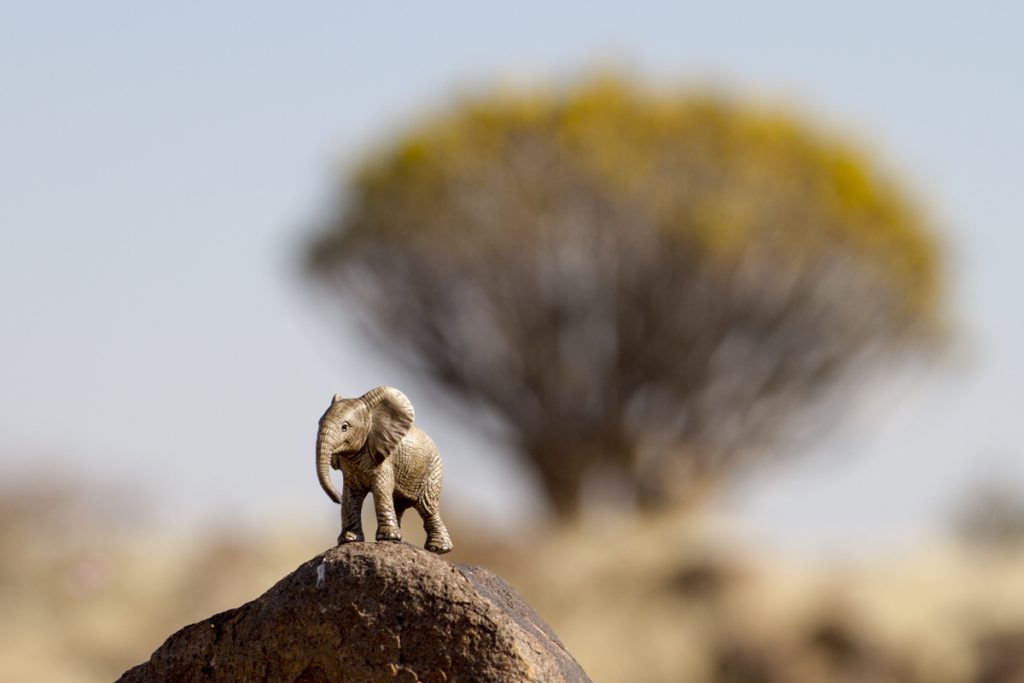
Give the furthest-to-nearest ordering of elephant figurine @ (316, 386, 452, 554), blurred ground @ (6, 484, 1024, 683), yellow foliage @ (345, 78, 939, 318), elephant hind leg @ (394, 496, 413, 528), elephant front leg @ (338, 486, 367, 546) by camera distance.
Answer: yellow foliage @ (345, 78, 939, 318) < blurred ground @ (6, 484, 1024, 683) < elephant hind leg @ (394, 496, 413, 528) < elephant front leg @ (338, 486, 367, 546) < elephant figurine @ (316, 386, 452, 554)

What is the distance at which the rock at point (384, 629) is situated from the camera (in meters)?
5.51

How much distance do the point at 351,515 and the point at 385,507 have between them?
0.13m

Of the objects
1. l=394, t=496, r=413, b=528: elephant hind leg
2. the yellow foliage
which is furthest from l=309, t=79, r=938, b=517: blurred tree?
l=394, t=496, r=413, b=528: elephant hind leg

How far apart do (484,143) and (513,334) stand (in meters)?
2.65

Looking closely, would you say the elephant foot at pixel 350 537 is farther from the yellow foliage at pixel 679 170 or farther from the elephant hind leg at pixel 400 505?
the yellow foliage at pixel 679 170

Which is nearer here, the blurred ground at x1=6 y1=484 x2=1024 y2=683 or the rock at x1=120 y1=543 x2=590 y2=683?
the rock at x1=120 y1=543 x2=590 y2=683

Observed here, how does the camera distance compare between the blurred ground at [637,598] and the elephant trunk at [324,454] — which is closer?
the elephant trunk at [324,454]

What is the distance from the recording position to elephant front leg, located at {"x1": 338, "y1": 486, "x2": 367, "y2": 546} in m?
5.96

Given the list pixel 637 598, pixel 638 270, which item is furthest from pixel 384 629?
pixel 638 270

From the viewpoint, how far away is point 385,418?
594 cm

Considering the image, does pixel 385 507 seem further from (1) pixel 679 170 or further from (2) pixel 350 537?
(1) pixel 679 170

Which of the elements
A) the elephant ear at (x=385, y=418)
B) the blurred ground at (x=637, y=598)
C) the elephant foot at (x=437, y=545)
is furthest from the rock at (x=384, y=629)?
the blurred ground at (x=637, y=598)

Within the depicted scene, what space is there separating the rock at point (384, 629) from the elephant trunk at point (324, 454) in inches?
10.6

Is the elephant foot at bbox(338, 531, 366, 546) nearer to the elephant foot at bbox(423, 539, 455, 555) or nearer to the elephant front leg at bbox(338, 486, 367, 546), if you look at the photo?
the elephant front leg at bbox(338, 486, 367, 546)
